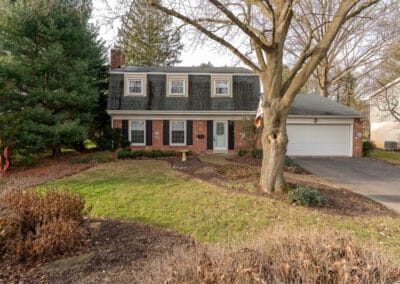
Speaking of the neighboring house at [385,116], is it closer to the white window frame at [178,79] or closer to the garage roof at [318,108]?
the garage roof at [318,108]

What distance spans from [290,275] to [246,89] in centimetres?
1544

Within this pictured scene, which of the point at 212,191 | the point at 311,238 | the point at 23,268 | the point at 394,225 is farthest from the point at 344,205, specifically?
the point at 23,268

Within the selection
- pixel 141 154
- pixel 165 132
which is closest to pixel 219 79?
pixel 165 132

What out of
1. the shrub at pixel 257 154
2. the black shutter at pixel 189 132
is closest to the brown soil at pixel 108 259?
the shrub at pixel 257 154

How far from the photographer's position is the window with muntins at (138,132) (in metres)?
16.1

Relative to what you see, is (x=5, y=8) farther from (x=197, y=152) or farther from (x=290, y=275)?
(x=290, y=275)

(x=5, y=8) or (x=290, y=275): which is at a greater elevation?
(x=5, y=8)

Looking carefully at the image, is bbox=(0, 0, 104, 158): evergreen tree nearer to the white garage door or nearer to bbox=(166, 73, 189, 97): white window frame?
bbox=(166, 73, 189, 97): white window frame

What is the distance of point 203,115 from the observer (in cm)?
1605

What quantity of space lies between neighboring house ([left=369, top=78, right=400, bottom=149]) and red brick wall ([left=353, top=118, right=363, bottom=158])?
2108 millimetres

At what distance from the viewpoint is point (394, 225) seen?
5.43 meters

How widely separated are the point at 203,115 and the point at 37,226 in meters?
12.9

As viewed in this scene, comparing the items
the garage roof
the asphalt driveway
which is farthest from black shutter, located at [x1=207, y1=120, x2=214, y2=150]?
the asphalt driveway

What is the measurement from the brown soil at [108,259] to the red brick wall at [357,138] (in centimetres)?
1598
